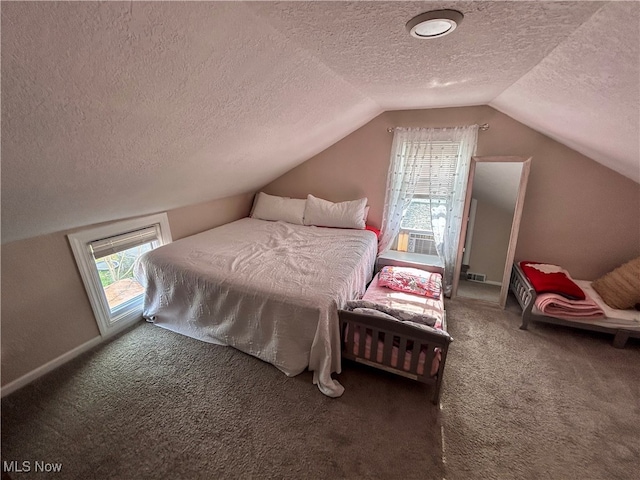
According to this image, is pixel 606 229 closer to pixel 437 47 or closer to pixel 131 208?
pixel 437 47

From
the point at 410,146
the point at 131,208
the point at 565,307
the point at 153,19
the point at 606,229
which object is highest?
the point at 153,19

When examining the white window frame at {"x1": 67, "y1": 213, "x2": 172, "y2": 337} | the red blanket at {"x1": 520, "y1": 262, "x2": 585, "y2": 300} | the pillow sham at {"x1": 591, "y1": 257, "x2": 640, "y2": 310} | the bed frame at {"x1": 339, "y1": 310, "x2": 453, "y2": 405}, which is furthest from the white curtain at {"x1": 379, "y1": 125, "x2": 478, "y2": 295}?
the white window frame at {"x1": 67, "y1": 213, "x2": 172, "y2": 337}

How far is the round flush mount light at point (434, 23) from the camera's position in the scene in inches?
39.2

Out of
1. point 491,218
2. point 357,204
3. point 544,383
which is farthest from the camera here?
point 357,204

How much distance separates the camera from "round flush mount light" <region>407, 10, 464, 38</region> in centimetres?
100

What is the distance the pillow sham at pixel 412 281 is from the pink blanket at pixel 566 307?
0.81m

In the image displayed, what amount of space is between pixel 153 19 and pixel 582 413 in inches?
111

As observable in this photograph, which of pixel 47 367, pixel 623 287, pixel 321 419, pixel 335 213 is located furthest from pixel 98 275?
pixel 623 287

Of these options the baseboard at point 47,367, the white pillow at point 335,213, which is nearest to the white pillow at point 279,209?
the white pillow at point 335,213

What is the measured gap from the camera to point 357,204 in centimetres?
306

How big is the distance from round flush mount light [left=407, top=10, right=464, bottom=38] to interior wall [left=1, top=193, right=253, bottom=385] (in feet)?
8.11

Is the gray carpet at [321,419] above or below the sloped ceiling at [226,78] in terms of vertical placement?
below

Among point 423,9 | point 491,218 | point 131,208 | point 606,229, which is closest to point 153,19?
point 423,9

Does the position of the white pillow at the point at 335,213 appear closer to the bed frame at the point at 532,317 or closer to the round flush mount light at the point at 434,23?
the bed frame at the point at 532,317
